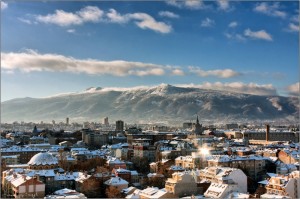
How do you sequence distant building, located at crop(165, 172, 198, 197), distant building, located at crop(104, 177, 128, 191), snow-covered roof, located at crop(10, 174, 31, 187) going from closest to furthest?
snow-covered roof, located at crop(10, 174, 31, 187) < distant building, located at crop(165, 172, 198, 197) < distant building, located at crop(104, 177, 128, 191)

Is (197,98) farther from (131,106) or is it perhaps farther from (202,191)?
(202,191)

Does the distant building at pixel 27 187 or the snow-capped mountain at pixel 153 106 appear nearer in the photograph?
the distant building at pixel 27 187

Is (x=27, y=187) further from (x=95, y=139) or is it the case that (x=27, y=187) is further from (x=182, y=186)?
(x=95, y=139)

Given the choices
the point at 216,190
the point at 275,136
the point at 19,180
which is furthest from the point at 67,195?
the point at 275,136

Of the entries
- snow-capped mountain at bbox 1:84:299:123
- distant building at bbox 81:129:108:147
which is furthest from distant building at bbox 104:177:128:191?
snow-capped mountain at bbox 1:84:299:123

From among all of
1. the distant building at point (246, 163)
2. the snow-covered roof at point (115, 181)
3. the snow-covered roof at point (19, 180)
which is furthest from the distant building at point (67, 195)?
the distant building at point (246, 163)

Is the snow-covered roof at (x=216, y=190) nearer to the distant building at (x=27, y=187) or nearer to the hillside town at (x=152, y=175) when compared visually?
the hillside town at (x=152, y=175)

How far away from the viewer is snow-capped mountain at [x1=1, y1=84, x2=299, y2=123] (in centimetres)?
10669

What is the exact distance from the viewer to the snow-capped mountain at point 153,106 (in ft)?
350

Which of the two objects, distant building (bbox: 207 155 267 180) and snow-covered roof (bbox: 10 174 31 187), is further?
distant building (bbox: 207 155 267 180)

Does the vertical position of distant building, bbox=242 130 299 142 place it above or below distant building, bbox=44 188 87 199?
above

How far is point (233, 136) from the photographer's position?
58.6 meters

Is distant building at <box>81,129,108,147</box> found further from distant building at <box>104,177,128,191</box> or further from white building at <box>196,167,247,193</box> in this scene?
white building at <box>196,167,247,193</box>

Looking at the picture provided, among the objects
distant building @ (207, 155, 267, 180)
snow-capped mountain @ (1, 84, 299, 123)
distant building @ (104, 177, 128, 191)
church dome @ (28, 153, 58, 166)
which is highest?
snow-capped mountain @ (1, 84, 299, 123)
